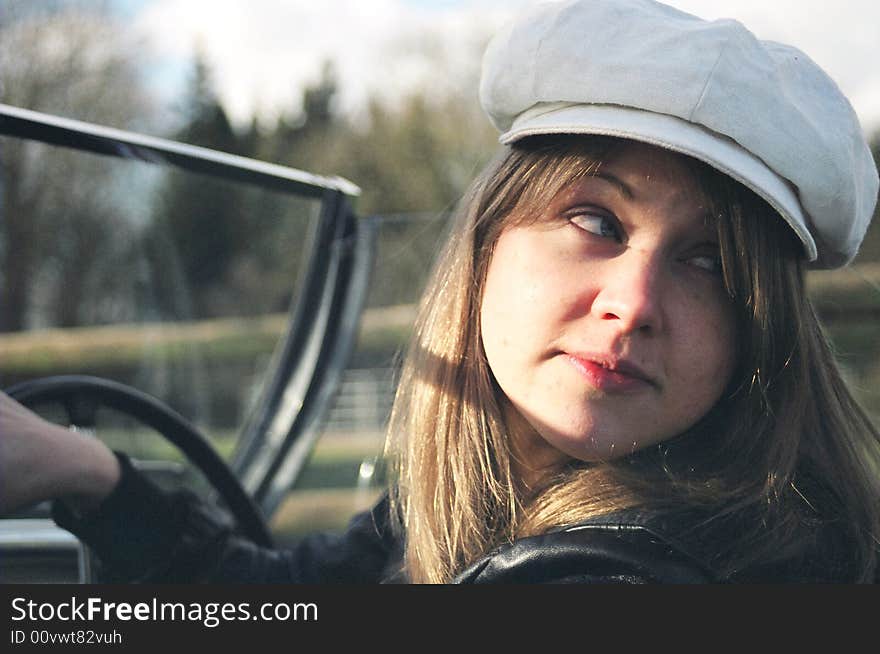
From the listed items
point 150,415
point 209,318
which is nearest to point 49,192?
point 150,415

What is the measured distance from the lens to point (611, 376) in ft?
3.54

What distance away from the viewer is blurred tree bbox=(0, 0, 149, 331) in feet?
5.71

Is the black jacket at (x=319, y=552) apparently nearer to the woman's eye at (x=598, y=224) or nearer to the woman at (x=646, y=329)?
the woman at (x=646, y=329)

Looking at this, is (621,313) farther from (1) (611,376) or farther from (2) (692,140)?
(2) (692,140)

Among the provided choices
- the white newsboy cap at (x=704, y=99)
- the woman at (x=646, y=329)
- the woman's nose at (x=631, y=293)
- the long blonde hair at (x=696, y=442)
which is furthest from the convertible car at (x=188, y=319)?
the woman's nose at (x=631, y=293)

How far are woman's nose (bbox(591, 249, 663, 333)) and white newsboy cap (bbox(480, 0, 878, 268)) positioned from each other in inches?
5.3

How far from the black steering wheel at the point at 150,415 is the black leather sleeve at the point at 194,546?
9 cm

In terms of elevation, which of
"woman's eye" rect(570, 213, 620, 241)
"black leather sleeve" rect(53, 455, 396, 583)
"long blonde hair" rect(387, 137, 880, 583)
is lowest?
"black leather sleeve" rect(53, 455, 396, 583)

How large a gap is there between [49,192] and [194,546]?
0.68 meters

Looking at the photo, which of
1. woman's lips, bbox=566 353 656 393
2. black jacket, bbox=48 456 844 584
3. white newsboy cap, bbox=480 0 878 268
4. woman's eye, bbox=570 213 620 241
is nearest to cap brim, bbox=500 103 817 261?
white newsboy cap, bbox=480 0 878 268

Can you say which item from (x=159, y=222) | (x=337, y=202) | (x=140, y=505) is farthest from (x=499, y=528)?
(x=159, y=222)

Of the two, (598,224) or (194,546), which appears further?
(194,546)

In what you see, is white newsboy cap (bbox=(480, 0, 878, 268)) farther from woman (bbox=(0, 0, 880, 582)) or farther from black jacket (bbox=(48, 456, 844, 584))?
black jacket (bbox=(48, 456, 844, 584))

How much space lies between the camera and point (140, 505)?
4.76 feet
